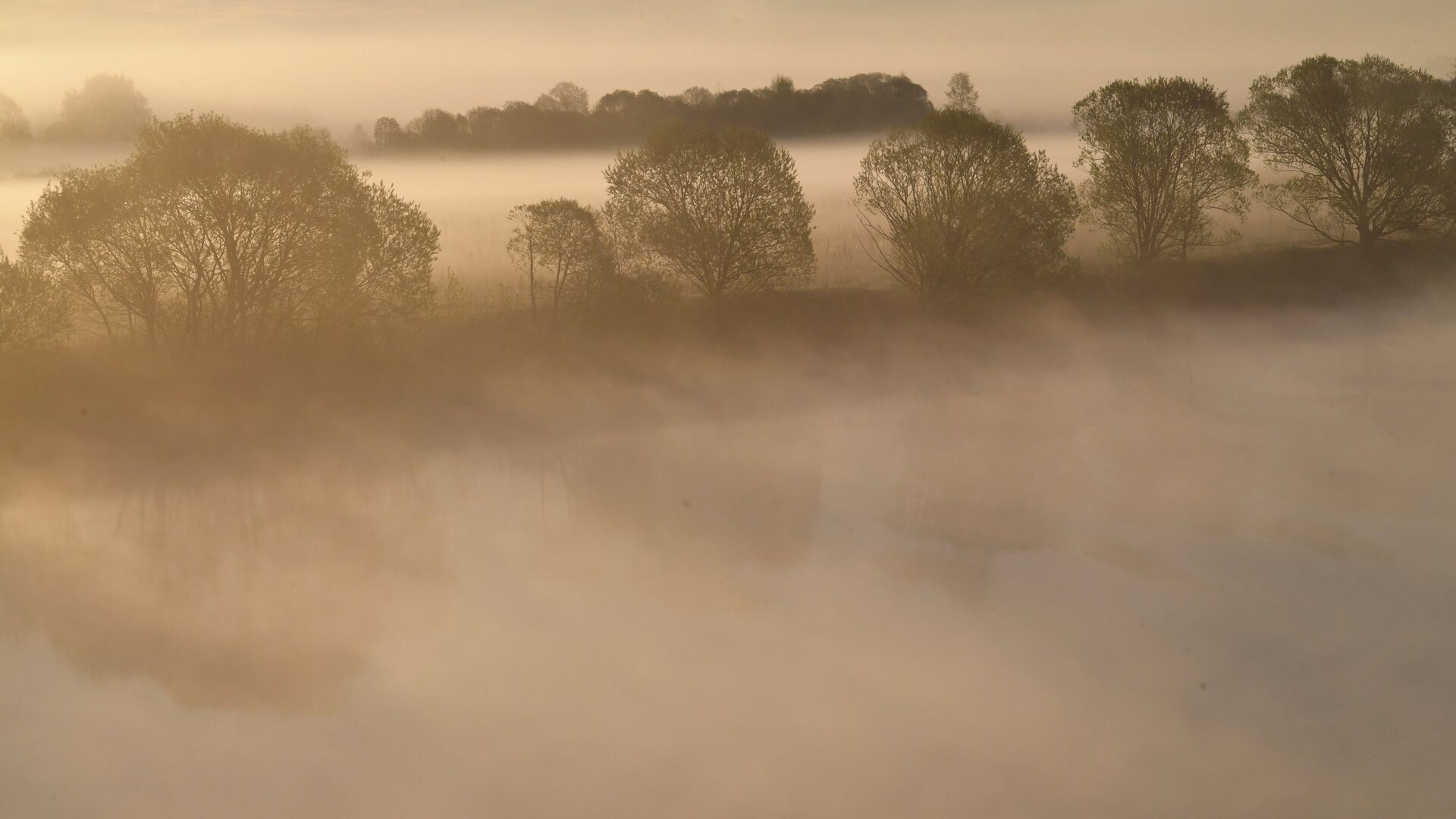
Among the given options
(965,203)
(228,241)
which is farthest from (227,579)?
(965,203)

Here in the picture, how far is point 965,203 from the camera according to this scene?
178 feet

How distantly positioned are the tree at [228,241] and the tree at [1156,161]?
32.6 meters

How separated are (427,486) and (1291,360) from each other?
4107cm

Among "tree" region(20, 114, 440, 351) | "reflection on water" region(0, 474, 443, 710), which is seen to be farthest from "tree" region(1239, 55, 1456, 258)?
"reflection on water" region(0, 474, 443, 710)

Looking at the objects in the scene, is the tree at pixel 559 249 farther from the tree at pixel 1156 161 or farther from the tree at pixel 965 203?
the tree at pixel 1156 161

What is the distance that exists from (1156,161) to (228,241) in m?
40.8

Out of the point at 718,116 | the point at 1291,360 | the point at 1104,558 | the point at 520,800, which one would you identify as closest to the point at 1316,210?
the point at 1291,360

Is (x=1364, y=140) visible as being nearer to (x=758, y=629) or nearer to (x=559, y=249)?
(x=559, y=249)

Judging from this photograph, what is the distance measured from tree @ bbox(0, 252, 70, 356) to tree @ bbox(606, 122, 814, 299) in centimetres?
2024

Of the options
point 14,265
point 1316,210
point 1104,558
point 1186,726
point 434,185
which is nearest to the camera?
point 1186,726

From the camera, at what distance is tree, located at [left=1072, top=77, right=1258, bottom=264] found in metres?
61.2

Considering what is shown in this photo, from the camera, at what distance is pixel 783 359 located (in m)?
54.0

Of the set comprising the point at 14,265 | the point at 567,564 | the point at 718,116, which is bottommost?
the point at 567,564

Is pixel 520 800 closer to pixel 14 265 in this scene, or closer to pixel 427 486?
pixel 427 486
